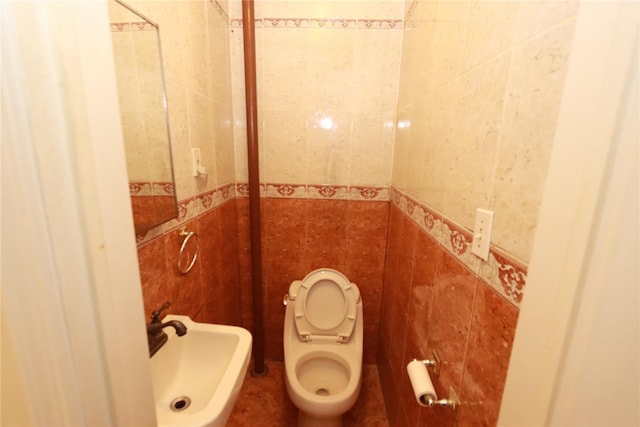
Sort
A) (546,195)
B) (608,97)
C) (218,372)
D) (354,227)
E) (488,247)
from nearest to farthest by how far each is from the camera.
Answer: (608,97), (546,195), (488,247), (218,372), (354,227)

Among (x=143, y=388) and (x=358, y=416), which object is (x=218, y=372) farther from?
(x=358, y=416)

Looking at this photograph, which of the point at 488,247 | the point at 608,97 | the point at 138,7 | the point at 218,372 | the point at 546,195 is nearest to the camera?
the point at 608,97

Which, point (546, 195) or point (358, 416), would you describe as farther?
point (358, 416)

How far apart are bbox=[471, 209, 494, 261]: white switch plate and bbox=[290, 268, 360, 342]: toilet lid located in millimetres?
1037

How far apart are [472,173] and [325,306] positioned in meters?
1.21

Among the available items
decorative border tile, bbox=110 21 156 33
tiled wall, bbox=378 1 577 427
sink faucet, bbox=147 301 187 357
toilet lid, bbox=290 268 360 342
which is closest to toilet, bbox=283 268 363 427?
toilet lid, bbox=290 268 360 342

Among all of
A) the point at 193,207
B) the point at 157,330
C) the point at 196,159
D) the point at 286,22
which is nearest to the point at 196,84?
the point at 196,159

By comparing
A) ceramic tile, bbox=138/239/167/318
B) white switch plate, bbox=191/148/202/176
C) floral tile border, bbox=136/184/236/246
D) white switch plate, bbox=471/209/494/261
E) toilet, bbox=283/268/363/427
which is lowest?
toilet, bbox=283/268/363/427

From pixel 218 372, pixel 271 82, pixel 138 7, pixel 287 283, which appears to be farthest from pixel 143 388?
pixel 271 82

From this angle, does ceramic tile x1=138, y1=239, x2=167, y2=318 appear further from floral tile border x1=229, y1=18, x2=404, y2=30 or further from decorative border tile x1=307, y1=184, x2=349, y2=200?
floral tile border x1=229, y1=18, x2=404, y2=30

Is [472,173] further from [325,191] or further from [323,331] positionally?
[323,331]

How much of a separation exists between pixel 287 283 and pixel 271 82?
1.28 metres

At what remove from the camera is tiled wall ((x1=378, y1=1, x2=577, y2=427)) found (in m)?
0.51

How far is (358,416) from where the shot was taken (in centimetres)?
163
